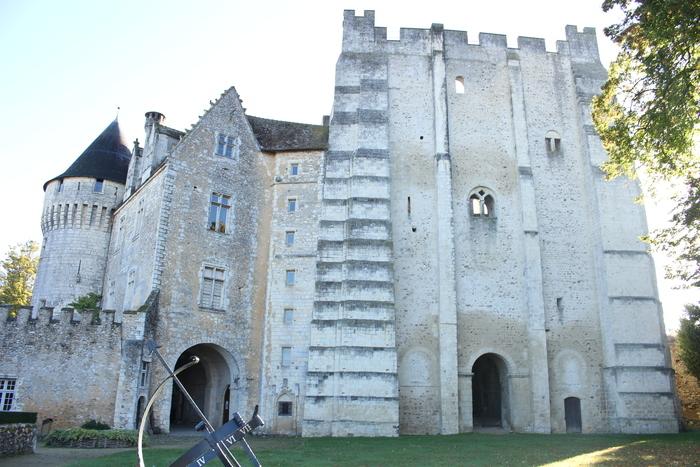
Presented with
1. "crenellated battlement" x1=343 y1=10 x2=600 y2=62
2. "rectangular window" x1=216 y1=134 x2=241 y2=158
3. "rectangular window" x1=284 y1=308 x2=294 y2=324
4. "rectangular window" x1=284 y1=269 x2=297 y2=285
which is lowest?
"rectangular window" x1=284 y1=308 x2=294 y2=324

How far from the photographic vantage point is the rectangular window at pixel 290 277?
25.8m

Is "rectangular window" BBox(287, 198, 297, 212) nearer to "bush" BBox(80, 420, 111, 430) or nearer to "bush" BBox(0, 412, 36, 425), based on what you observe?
"bush" BBox(80, 420, 111, 430)

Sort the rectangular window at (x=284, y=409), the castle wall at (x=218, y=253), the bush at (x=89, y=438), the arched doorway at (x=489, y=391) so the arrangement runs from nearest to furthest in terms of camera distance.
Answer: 1. the bush at (x=89, y=438)
2. the castle wall at (x=218, y=253)
3. the rectangular window at (x=284, y=409)
4. the arched doorway at (x=489, y=391)

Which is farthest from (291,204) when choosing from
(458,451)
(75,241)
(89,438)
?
(458,451)

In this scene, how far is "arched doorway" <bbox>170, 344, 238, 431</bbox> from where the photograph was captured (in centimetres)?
2517

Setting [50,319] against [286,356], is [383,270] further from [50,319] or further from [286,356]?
[50,319]

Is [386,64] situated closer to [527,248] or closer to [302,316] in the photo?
[527,248]

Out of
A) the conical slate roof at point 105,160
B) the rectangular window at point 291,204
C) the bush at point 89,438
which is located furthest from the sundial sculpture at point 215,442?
the conical slate roof at point 105,160

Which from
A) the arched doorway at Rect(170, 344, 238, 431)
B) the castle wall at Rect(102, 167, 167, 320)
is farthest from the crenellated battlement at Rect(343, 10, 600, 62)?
the arched doorway at Rect(170, 344, 238, 431)

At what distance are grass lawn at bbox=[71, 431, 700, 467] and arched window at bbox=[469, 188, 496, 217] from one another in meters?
10.7

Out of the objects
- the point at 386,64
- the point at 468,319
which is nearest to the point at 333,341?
the point at 468,319

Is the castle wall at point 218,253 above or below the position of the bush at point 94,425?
above

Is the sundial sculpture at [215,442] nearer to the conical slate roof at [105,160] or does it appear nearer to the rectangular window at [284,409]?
the rectangular window at [284,409]

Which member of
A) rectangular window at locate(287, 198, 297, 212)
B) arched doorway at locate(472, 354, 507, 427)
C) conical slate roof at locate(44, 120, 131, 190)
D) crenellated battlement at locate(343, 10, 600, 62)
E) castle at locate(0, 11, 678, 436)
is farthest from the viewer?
conical slate roof at locate(44, 120, 131, 190)
